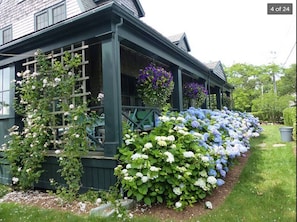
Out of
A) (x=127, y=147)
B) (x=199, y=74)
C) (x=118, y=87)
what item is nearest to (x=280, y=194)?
(x=127, y=147)

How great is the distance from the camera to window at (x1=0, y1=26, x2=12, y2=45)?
9.23 meters

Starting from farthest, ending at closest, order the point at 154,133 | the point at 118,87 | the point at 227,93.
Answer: the point at 227,93, the point at 154,133, the point at 118,87

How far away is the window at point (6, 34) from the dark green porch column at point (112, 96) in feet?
25.9

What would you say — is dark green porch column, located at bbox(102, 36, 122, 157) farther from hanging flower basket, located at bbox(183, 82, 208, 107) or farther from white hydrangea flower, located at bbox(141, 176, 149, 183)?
hanging flower basket, located at bbox(183, 82, 208, 107)

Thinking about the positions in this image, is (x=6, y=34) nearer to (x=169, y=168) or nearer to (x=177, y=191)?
(x=169, y=168)

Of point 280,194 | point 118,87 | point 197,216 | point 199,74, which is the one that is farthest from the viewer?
point 199,74

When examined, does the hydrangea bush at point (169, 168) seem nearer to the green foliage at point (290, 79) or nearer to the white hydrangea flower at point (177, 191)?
the white hydrangea flower at point (177, 191)

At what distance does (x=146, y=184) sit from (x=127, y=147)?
67 centimetres

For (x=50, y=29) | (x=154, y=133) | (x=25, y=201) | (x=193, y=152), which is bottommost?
(x=25, y=201)

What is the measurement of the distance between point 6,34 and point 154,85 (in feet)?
25.9

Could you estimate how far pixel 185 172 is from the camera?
2.92 m

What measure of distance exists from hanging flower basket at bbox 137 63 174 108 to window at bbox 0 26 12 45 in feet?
23.6

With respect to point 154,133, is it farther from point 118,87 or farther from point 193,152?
point 118,87

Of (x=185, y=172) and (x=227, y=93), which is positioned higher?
(x=227, y=93)
